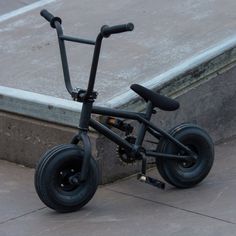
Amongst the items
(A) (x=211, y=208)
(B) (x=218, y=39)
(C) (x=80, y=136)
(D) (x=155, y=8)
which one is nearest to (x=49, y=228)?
(C) (x=80, y=136)

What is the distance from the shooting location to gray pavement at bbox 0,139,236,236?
15.6 ft

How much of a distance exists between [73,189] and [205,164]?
109cm

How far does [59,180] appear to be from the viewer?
4.95m

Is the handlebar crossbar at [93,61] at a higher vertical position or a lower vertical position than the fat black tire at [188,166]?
higher

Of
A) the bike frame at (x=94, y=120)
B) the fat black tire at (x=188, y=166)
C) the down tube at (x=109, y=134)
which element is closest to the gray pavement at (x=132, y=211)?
the fat black tire at (x=188, y=166)

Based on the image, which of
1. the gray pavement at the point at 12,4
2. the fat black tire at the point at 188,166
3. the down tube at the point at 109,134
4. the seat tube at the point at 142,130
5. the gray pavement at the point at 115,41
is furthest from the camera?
the gray pavement at the point at 12,4

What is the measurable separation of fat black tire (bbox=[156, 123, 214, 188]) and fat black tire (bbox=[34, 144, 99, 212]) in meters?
0.60

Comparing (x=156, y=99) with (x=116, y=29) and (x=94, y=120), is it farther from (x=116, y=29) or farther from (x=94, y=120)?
(x=116, y=29)

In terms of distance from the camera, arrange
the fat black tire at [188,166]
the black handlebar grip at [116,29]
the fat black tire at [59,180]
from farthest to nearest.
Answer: the fat black tire at [188,166] < the fat black tire at [59,180] < the black handlebar grip at [116,29]

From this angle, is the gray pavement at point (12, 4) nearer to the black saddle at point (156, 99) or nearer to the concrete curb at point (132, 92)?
the concrete curb at point (132, 92)

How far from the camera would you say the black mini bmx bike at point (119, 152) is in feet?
16.0

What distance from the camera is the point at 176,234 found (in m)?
4.61

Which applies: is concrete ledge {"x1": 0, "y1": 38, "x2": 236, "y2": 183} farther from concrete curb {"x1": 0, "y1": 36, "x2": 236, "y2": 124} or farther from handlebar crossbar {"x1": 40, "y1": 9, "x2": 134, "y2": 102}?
handlebar crossbar {"x1": 40, "y1": 9, "x2": 134, "y2": 102}

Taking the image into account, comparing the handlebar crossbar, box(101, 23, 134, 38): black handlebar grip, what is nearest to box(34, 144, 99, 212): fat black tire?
the handlebar crossbar
